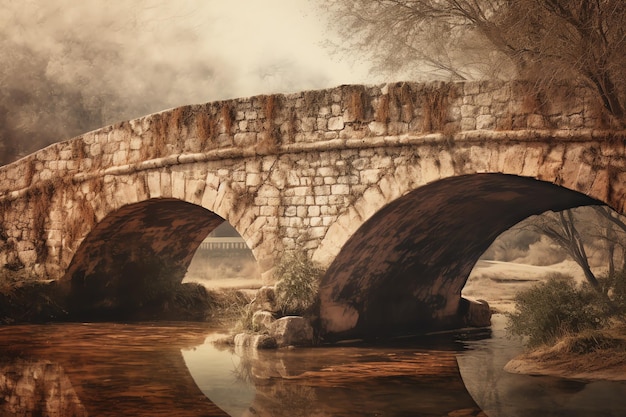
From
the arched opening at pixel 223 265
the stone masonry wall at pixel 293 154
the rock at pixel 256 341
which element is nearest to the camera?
the stone masonry wall at pixel 293 154

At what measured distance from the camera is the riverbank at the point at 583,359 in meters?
8.27

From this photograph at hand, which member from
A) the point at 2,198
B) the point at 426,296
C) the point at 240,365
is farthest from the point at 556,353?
the point at 2,198

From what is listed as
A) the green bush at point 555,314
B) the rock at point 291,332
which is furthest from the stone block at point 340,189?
the green bush at point 555,314

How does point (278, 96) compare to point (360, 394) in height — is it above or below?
above

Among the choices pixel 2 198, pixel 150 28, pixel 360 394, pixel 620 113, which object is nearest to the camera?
pixel 360 394

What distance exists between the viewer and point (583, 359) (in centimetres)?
852

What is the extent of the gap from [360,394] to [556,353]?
251 centimetres

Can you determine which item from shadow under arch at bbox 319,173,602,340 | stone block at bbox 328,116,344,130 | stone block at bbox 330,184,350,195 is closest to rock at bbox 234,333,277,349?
shadow under arch at bbox 319,173,602,340

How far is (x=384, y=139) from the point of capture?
10.5m

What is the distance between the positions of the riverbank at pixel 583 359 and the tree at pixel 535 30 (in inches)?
88.5

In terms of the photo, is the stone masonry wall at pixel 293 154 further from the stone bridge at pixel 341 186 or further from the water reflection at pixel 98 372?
the water reflection at pixel 98 372

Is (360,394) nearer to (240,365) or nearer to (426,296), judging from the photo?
(240,365)

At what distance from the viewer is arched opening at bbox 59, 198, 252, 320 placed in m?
13.8

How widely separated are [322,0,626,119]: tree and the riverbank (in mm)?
2249
